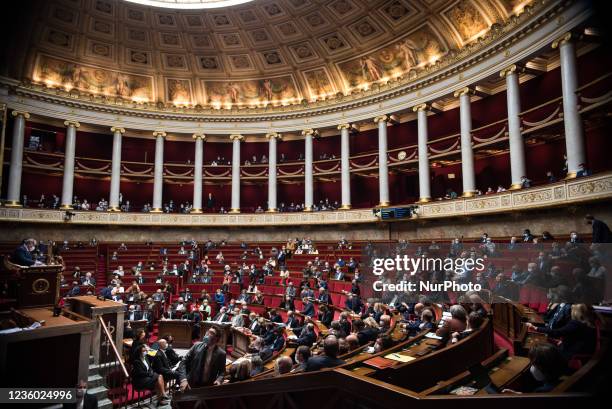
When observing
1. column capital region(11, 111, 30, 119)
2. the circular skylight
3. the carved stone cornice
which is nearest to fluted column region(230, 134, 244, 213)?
the carved stone cornice

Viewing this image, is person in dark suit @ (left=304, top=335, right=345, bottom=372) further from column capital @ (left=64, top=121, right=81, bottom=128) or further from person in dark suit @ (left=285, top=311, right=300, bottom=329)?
column capital @ (left=64, top=121, right=81, bottom=128)

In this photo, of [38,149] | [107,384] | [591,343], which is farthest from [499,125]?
[38,149]

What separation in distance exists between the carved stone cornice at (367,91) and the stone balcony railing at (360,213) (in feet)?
19.7

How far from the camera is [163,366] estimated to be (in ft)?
26.8

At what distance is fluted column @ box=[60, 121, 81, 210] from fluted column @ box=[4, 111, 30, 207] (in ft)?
7.10

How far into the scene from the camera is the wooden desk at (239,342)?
10945 millimetres

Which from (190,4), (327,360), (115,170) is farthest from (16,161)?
(327,360)

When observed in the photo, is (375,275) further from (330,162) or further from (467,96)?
(330,162)

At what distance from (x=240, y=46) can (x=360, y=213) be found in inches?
528

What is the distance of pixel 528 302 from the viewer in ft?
27.2

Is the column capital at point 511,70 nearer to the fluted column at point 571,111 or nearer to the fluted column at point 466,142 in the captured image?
the fluted column at point 466,142

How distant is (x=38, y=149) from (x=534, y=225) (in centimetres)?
2796

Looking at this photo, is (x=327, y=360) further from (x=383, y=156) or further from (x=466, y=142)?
(x=383, y=156)

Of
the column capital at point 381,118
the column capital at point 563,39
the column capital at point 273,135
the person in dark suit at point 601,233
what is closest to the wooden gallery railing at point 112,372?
the person in dark suit at point 601,233
